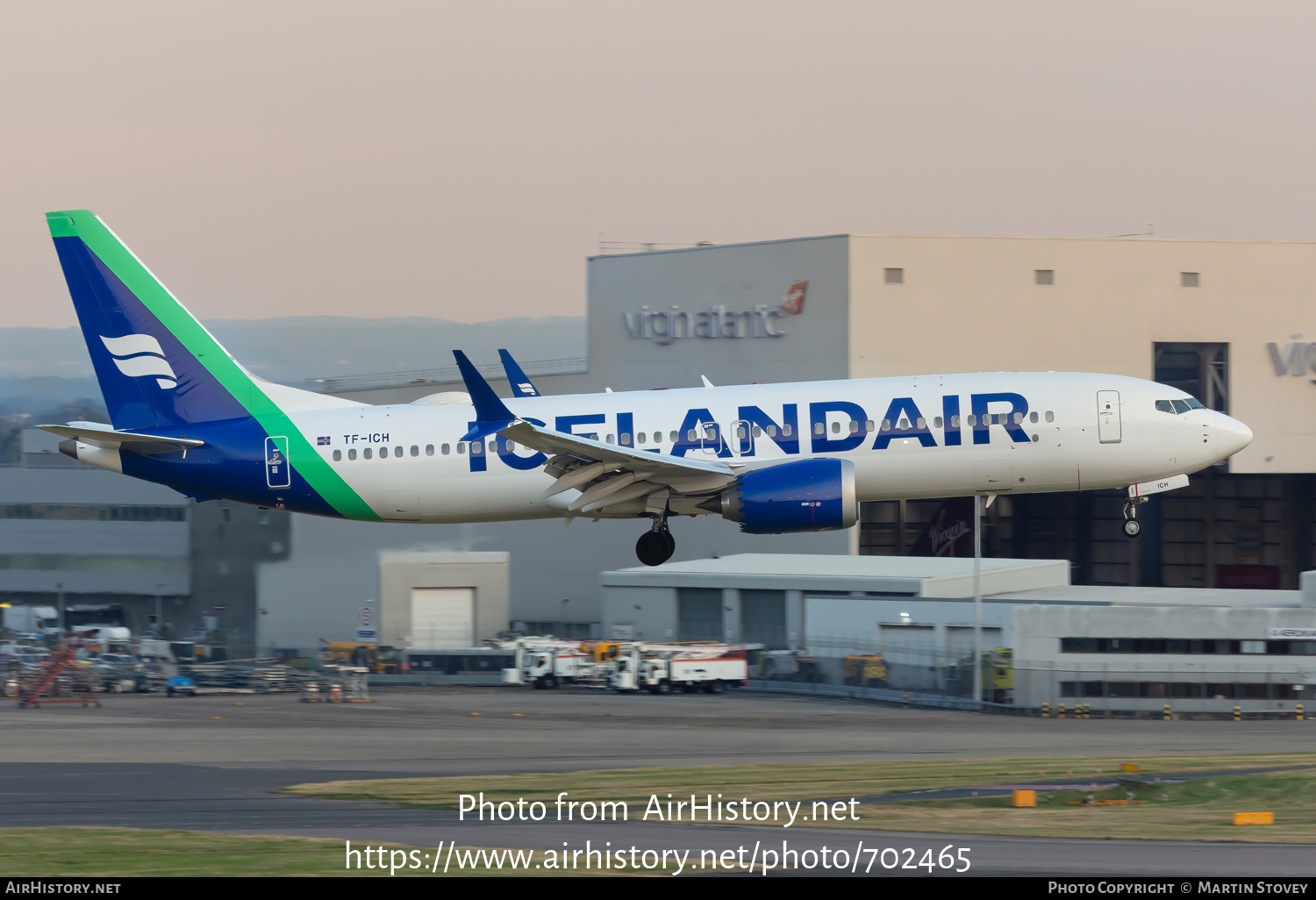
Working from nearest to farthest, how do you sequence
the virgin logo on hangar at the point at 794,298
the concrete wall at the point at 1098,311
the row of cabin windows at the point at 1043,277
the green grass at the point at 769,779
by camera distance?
the green grass at the point at 769,779, the concrete wall at the point at 1098,311, the row of cabin windows at the point at 1043,277, the virgin logo on hangar at the point at 794,298

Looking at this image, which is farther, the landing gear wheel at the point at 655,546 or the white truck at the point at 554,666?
the white truck at the point at 554,666

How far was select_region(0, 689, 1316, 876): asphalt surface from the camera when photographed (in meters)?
30.4

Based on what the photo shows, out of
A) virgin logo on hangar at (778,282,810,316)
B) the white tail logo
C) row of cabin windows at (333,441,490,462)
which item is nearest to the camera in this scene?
row of cabin windows at (333,441,490,462)

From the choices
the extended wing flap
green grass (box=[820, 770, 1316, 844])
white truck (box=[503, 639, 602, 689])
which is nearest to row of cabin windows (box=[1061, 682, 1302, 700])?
green grass (box=[820, 770, 1316, 844])

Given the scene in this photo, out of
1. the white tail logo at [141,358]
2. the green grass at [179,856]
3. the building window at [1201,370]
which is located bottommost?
the green grass at [179,856]

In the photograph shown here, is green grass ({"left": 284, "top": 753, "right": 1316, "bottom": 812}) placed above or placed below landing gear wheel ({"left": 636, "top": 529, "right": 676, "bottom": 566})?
below

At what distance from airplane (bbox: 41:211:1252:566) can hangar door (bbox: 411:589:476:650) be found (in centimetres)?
4540

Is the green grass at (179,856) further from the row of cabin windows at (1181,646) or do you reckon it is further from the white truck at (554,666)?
the white truck at (554,666)

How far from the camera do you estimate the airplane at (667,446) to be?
117 feet

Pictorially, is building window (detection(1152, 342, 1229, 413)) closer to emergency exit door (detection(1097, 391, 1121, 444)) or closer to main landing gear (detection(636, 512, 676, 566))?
emergency exit door (detection(1097, 391, 1121, 444))

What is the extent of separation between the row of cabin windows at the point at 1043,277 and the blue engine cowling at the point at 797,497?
51.9m

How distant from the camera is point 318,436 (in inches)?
1510

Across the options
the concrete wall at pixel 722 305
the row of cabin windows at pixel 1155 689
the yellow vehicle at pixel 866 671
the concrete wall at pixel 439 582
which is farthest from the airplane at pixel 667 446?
the concrete wall at pixel 722 305

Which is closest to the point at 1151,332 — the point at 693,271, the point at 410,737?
the point at 693,271
